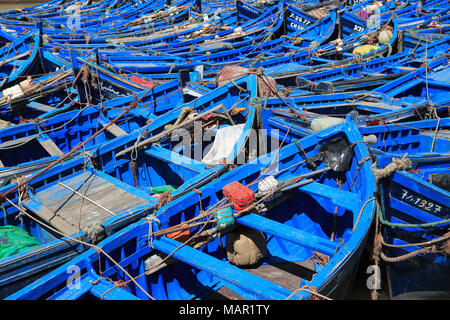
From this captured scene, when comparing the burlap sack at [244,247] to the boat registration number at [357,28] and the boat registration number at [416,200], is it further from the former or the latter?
the boat registration number at [357,28]

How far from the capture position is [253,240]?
5.39 metres

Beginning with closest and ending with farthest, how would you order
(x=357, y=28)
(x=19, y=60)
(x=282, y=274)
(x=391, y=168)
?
(x=391, y=168) → (x=282, y=274) → (x=19, y=60) → (x=357, y=28)

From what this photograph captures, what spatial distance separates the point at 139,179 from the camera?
6.86 meters

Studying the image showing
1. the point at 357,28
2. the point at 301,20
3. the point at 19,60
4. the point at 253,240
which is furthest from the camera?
the point at 301,20

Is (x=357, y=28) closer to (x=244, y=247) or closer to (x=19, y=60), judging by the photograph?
(x=19, y=60)

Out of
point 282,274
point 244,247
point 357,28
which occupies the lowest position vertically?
point 282,274

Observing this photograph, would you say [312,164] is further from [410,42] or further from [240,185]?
[410,42]

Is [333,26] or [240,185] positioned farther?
[333,26]

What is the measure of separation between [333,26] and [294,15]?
2181 mm

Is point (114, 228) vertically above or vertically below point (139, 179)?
above

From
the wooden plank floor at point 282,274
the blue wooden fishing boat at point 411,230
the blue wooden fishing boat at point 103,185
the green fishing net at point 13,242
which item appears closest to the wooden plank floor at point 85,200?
the blue wooden fishing boat at point 103,185

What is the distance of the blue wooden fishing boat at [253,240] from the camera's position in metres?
4.06

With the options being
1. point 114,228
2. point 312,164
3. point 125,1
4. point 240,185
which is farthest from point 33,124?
point 125,1

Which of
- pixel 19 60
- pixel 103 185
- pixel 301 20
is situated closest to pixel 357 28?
pixel 301 20
